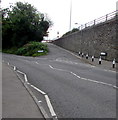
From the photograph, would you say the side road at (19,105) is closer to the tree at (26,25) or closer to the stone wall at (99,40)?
the stone wall at (99,40)

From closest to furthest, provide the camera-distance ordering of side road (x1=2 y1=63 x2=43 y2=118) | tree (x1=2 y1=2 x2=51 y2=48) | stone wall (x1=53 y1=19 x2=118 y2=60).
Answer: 1. side road (x1=2 y1=63 x2=43 y2=118)
2. stone wall (x1=53 y1=19 x2=118 y2=60)
3. tree (x1=2 y1=2 x2=51 y2=48)

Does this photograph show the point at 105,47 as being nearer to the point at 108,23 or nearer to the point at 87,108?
the point at 108,23

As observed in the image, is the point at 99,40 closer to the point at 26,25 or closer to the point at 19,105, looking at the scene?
the point at 19,105

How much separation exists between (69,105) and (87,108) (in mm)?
614

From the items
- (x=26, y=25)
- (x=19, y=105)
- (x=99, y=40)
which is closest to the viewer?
(x=19, y=105)

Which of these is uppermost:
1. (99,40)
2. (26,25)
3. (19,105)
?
(26,25)

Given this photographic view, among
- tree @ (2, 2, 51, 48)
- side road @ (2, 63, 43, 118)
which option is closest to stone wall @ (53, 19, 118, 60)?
side road @ (2, 63, 43, 118)

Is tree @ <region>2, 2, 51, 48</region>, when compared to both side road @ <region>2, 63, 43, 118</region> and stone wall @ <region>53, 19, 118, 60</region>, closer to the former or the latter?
stone wall @ <region>53, 19, 118, 60</region>

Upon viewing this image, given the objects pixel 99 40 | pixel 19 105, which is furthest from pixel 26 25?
pixel 19 105

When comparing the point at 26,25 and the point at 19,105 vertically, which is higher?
the point at 26,25

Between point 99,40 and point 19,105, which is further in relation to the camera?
point 99,40

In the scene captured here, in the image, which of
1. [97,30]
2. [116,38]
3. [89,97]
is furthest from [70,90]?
[97,30]

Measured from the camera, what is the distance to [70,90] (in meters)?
6.88

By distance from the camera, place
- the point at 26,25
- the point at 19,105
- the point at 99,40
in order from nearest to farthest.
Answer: the point at 19,105 < the point at 99,40 < the point at 26,25
